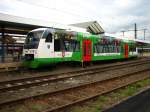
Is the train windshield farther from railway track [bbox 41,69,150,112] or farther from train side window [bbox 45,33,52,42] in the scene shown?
railway track [bbox 41,69,150,112]

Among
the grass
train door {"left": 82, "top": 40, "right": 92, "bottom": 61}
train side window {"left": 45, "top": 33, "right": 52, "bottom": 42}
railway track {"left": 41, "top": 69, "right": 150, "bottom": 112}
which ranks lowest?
the grass

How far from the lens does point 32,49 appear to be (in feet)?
56.3

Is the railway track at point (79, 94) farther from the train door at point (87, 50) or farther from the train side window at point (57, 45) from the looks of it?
the train door at point (87, 50)

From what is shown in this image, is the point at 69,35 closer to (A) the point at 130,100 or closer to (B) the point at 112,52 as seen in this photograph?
(B) the point at 112,52

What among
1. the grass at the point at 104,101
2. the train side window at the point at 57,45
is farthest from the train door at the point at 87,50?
the grass at the point at 104,101

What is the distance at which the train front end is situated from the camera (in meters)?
17.0

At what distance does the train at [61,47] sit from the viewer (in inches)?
675

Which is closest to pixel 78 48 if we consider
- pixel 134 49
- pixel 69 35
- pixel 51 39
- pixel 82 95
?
pixel 69 35

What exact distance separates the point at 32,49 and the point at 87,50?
655cm

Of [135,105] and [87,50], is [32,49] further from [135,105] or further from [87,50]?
[135,105]

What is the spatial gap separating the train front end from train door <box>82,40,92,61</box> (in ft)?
17.3

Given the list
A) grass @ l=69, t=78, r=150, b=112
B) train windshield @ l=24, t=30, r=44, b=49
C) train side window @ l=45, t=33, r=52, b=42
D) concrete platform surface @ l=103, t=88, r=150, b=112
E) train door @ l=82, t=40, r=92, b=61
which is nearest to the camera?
concrete platform surface @ l=103, t=88, r=150, b=112

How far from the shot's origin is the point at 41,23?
72.6 feet

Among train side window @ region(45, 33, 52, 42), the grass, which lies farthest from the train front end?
the grass
